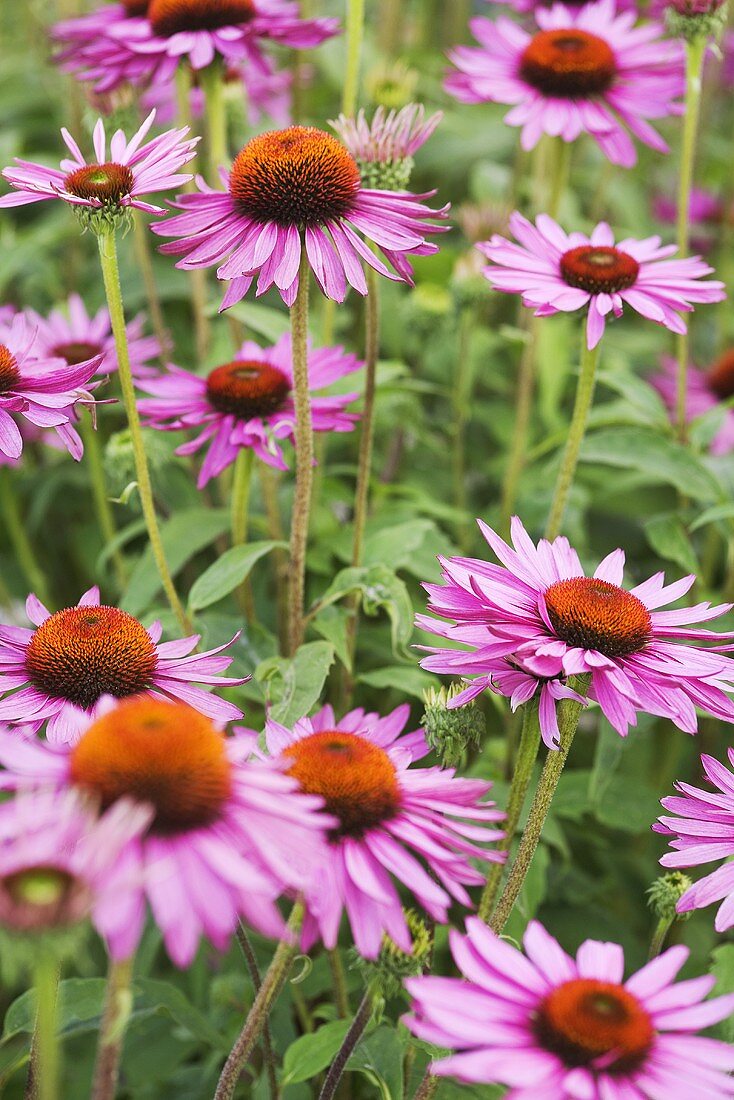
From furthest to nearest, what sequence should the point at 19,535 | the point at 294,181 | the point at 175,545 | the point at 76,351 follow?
the point at 19,535 < the point at 76,351 < the point at 175,545 < the point at 294,181

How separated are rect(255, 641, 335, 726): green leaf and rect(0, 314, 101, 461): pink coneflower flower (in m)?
0.21

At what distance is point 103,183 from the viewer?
750mm

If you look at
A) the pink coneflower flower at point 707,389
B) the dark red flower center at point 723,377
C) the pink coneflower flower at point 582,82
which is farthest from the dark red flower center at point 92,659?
the dark red flower center at point 723,377

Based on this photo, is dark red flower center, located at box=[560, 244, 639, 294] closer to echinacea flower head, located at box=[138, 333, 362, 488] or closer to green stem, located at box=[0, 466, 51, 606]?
echinacea flower head, located at box=[138, 333, 362, 488]

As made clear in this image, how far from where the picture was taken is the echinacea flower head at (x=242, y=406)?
975 millimetres

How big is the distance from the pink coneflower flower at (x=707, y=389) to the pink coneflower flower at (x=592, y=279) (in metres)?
0.58

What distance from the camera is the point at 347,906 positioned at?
0.55 meters

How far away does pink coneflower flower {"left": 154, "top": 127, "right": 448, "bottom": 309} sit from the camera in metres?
0.78

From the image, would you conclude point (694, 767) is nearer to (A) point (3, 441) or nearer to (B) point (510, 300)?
(B) point (510, 300)

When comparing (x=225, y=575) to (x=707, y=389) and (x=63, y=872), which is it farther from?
(x=707, y=389)

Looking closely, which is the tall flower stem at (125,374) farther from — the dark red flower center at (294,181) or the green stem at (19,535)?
the green stem at (19,535)

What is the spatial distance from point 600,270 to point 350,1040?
604 millimetres

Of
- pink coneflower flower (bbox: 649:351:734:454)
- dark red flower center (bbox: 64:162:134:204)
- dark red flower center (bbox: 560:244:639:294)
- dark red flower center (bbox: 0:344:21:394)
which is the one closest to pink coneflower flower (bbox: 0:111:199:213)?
dark red flower center (bbox: 64:162:134:204)

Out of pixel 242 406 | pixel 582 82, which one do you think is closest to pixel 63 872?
pixel 242 406
